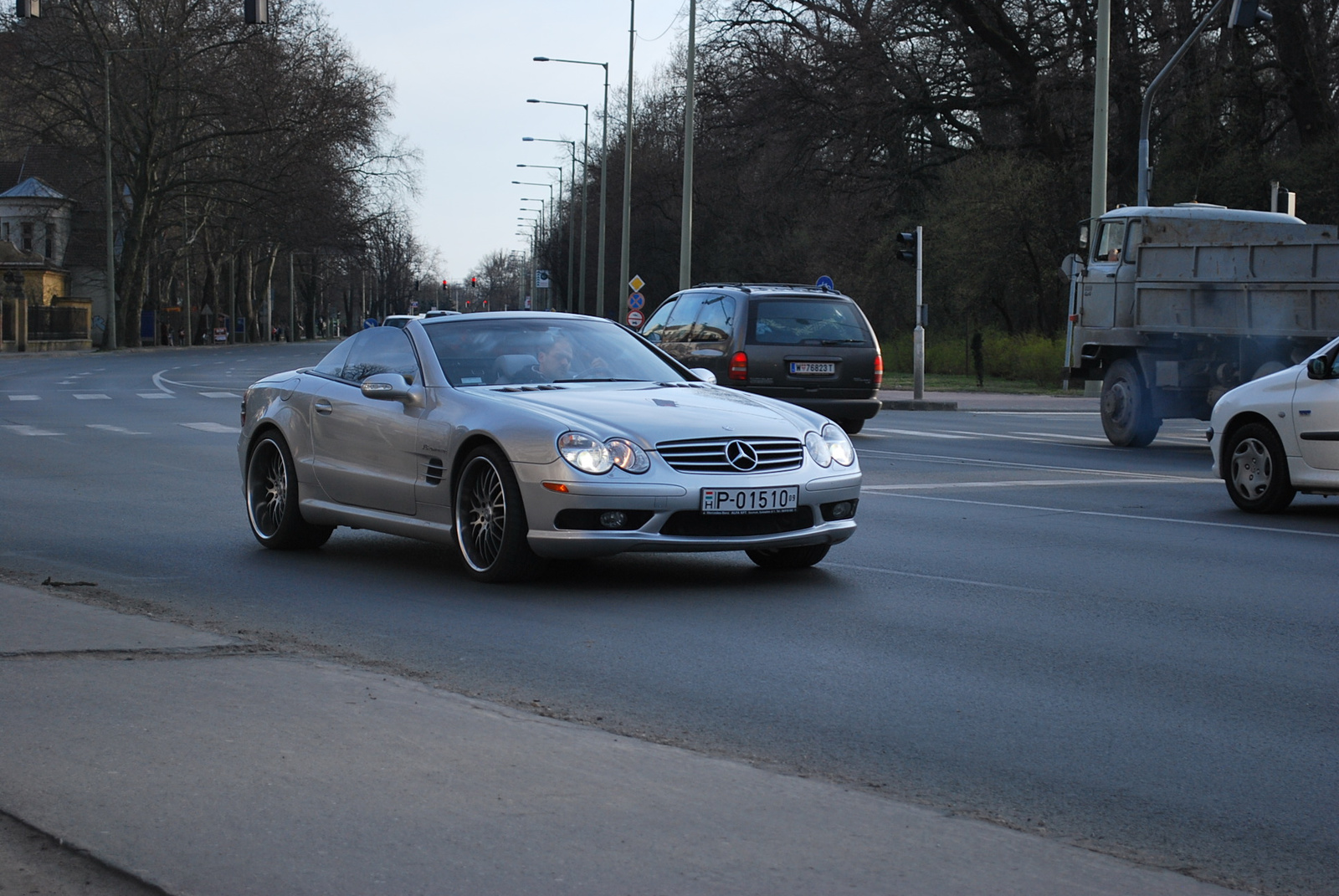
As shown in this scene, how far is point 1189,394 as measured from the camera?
2073 centimetres

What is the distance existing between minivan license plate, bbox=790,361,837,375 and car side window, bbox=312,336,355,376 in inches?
431

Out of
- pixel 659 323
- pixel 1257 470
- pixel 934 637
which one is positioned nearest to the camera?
pixel 934 637

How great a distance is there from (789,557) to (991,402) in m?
24.7

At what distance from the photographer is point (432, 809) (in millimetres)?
4418

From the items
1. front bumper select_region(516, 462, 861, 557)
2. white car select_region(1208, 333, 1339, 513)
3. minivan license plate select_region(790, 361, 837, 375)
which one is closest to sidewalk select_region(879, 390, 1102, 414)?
minivan license plate select_region(790, 361, 837, 375)

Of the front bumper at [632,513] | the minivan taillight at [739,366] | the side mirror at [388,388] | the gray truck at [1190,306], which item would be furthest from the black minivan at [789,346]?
the front bumper at [632,513]

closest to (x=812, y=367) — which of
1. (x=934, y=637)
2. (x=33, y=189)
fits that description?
(x=934, y=637)

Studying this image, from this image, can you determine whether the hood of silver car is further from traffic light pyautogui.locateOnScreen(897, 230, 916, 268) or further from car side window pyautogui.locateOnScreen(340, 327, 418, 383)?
traffic light pyautogui.locateOnScreen(897, 230, 916, 268)

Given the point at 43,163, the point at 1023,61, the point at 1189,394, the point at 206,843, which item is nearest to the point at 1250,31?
the point at 1023,61

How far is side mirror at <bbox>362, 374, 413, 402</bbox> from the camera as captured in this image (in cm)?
921

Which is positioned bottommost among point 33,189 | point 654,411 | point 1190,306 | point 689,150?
point 654,411

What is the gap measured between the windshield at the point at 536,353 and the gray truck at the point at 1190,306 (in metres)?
11.8

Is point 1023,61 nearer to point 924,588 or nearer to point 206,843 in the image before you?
point 924,588

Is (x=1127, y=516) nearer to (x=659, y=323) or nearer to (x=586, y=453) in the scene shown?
(x=586, y=453)
